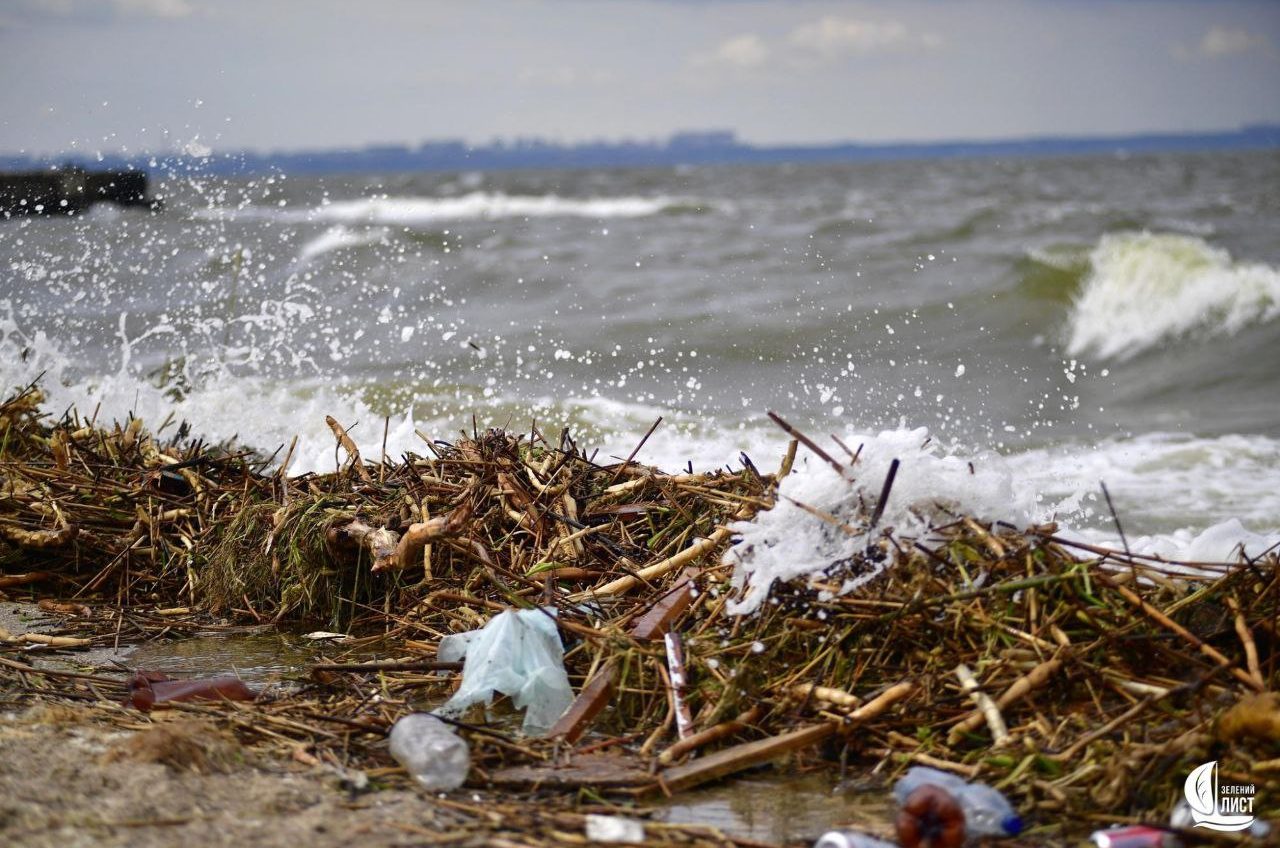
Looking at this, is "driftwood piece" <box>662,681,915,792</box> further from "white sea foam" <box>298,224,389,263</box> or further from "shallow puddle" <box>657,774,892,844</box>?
"white sea foam" <box>298,224,389,263</box>

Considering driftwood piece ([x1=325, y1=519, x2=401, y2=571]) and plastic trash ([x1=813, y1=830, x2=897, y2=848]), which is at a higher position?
driftwood piece ([x1=325, y1=519, x2=401, y2=571])

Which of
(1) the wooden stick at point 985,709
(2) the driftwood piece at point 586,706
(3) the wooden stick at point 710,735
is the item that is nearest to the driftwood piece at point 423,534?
(2) the driftwood piece at point 586,706

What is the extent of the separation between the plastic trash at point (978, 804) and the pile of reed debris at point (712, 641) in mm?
59

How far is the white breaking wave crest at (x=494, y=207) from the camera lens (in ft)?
95.1

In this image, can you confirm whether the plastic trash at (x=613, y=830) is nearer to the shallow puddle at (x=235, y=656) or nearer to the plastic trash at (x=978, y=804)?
the plastic trash at (x=978, y=804)

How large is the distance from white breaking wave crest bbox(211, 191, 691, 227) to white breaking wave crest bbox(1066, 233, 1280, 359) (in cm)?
1290

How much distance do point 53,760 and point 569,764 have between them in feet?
3.88

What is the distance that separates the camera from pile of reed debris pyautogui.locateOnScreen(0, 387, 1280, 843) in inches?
106

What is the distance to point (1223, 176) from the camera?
159 ft

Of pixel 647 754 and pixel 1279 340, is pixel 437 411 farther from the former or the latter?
pixel 1279 340

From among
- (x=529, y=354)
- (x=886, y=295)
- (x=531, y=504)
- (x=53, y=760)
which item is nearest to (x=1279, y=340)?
(x=886, y=295)

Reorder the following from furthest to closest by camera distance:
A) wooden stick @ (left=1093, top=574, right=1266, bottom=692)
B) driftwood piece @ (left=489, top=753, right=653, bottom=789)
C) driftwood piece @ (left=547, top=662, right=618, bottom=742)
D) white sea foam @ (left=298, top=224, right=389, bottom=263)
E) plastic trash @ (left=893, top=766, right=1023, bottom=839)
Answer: white sea foam @ (left=298, top=224, right=389, bottom=263)
driftwood piece @ (left=547, top=662, right=618, bottom=742)
wooden stick @ (left=1093, top=574, right=1266, bottom=692)
driftwood piece @ (left=489, top=753, right=653, bottom=789)
plastic trash @ (left=893, top=766, right=1023, bottom=839)

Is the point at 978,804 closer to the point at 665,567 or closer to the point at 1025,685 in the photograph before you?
the point at 1025,685

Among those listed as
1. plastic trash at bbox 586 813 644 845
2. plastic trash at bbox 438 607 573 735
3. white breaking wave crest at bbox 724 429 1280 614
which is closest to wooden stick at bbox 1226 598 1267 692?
white breaking wave crest at bbox 724 429 1280 614
